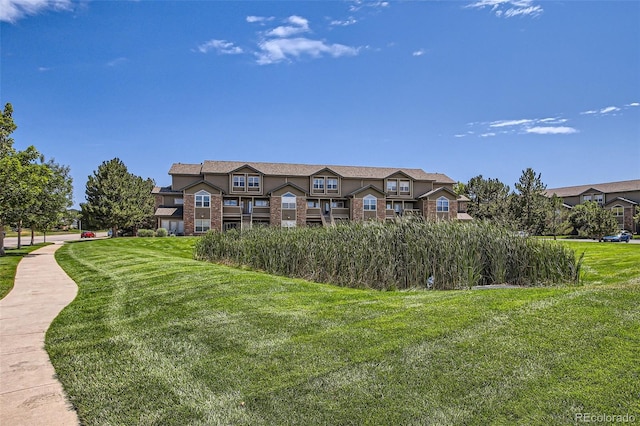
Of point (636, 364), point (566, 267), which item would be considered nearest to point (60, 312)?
point (636, 364)

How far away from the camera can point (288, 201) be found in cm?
3922

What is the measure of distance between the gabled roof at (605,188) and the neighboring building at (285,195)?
25.5 meters

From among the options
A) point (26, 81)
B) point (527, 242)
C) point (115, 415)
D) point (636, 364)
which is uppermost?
point (26, 81)

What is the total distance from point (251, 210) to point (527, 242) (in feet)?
104

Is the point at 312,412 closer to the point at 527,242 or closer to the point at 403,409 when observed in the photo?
the point at 403,409

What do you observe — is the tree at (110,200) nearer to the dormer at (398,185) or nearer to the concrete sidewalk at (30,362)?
the dormer at (398,185)

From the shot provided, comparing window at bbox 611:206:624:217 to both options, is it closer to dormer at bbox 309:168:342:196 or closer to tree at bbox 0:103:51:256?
dormer at bbox 309:168:342:196

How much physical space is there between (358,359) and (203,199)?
35.2 meters

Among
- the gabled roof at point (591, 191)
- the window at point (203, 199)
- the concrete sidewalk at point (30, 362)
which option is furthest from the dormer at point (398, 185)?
the concrete sidewalk at point (30, 362)

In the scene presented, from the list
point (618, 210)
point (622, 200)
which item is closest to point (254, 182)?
point (622, 200)

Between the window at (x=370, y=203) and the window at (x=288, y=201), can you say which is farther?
the window at (x=370, y=203)

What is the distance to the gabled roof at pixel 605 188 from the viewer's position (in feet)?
165

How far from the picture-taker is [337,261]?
9.88 meters

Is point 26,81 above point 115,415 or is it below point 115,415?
above
